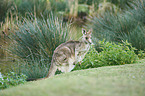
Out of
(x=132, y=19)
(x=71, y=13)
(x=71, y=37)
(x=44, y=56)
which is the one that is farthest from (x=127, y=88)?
(x=71, y=13)

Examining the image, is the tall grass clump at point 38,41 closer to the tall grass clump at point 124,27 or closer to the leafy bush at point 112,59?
the leafy bush at point 112,59

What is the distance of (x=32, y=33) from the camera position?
601 cm

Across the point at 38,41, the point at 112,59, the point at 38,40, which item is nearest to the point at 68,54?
the point at 112,59

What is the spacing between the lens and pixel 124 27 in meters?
8.47

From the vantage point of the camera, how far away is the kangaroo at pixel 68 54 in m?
4.48

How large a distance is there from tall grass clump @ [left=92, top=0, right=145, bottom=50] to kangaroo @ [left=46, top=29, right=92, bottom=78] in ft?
10.0

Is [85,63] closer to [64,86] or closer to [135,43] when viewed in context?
[135,43]

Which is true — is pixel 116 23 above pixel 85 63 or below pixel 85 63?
above

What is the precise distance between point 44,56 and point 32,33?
0.93 metres

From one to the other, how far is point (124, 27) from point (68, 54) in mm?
4730

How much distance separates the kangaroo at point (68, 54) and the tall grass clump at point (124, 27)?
305 centimetres

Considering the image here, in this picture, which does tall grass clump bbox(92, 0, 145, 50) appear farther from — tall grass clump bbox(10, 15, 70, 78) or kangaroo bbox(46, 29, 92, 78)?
kangaroo bbox(46, 29, 92, 78)

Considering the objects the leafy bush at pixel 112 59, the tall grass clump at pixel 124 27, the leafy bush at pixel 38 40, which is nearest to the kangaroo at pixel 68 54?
the leafy bush at pixel 112 59

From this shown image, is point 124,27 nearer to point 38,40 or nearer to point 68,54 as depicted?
point 38,40
